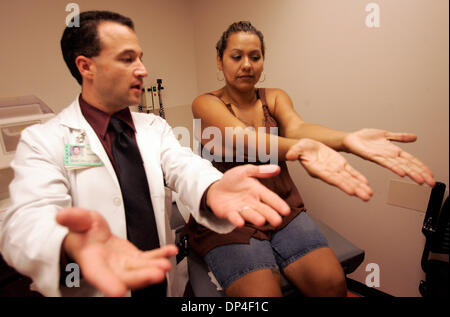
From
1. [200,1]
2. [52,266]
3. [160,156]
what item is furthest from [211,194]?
[200,1]

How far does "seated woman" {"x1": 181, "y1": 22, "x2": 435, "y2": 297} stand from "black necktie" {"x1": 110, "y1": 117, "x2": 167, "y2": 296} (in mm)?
211

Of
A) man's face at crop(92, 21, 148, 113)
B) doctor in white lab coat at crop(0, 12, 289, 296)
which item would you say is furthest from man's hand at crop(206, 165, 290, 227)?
man's face at crop(92, 21, 148, 113)

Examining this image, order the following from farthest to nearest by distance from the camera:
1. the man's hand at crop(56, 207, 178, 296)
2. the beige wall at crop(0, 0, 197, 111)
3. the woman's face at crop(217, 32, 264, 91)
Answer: the beige wall at crop(0, 0, 197, 111) < the woman's face at crop(217, 32, 264, 91) < the man's hand at crop(56, 207, 178, 296)

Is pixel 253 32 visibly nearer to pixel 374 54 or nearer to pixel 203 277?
pixel 374 54

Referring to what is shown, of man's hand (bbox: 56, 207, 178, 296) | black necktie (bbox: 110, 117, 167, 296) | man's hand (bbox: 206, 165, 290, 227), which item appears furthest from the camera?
black necktie (bbox: 110, 117, 167, 296)

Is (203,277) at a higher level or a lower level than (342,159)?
lower

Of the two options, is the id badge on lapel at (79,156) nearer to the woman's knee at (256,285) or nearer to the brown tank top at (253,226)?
the brown tank top at (253,226)

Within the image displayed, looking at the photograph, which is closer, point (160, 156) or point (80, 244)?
point (80, 244)

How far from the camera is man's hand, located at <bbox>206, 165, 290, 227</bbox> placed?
1.72 ft

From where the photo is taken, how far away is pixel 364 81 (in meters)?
0.71

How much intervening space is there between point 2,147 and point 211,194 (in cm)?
70

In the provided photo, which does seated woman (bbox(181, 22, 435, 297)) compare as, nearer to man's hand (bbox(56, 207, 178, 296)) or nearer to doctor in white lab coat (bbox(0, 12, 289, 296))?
doctor in white lab coat (bbox(0, 12, 289, 296))

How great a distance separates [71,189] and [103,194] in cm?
8

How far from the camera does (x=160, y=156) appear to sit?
30.7 inches
